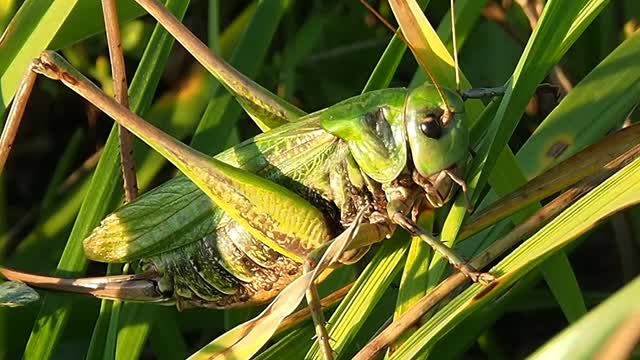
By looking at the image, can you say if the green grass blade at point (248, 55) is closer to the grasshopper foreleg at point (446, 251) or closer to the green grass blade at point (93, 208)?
the green grass blade at point (93, 208)

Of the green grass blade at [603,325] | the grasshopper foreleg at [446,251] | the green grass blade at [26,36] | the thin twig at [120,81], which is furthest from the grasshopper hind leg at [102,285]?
the green grass blade at [603,325]

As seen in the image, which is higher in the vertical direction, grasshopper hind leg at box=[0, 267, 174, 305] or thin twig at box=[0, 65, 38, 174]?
thin twig at box=[0, 65, 38, 174]

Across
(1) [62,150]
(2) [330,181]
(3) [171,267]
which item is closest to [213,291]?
(3) [171,267]

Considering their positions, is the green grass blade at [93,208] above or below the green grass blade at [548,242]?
above

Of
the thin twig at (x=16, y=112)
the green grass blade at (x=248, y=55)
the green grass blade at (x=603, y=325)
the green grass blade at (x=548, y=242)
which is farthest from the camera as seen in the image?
the green grass blade at (x=248, y=55)

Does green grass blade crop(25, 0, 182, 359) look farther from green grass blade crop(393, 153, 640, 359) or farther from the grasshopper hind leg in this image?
green grass blade crop(393, 153, 640, 359)

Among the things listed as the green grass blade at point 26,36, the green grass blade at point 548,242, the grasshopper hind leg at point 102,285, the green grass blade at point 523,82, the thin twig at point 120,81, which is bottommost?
the green grass blade at point 548,242

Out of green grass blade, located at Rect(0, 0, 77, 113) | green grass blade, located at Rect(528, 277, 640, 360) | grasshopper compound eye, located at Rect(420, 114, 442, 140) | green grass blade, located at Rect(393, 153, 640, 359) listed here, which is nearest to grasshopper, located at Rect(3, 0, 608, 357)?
grasshopper compound eye, located at Rect(420, 114, 442, 140)

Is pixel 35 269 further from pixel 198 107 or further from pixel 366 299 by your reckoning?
pixel 366 299
